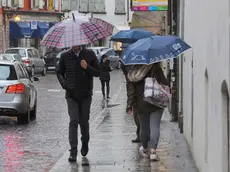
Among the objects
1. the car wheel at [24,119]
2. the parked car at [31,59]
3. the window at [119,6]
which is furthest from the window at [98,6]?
the car wheel at [24,119]

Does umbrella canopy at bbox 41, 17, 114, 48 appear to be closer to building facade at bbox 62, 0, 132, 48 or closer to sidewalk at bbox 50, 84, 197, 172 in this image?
sidewalk at bbox 50, 84, 197, 172

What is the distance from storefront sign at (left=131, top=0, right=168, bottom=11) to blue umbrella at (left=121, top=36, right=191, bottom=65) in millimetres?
10766

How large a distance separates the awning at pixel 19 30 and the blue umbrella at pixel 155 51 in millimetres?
43334

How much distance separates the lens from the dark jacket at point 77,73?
1003cm

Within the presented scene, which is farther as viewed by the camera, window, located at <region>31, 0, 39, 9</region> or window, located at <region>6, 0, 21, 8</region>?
window, located at <region>31, 0, 39, 9</region>

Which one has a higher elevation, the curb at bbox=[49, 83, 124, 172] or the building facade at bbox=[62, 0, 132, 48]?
the building facade at bbox=[62, 0, 132, 48]

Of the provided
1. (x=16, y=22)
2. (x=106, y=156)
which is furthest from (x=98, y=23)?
(x=16, y=22)

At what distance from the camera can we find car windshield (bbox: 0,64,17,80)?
1593cm

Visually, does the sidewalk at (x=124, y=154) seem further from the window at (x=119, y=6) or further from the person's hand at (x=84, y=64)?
the window at (x=119, y=6)

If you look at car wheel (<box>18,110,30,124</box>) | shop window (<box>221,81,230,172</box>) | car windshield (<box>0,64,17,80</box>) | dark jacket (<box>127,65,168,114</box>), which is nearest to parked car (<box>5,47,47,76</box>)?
car wheel (<box>18,110,30,124</box>)

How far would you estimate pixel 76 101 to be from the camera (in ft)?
33.2

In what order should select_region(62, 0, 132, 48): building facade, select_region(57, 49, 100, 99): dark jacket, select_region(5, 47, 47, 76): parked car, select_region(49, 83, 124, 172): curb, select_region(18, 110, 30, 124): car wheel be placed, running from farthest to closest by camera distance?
select_region(62, 0, 132, 48): building facade → select_region(5, 47, 47, 76): parked car → select_region(18, 110, 30, 124): car wheel → select_region(57, 49, 100, 99): dark jacket → select_region(49, 83, 124, 172): curb

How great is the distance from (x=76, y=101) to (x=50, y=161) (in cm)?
107

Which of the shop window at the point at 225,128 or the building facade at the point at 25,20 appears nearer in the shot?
the shop window at the point at 225,128
